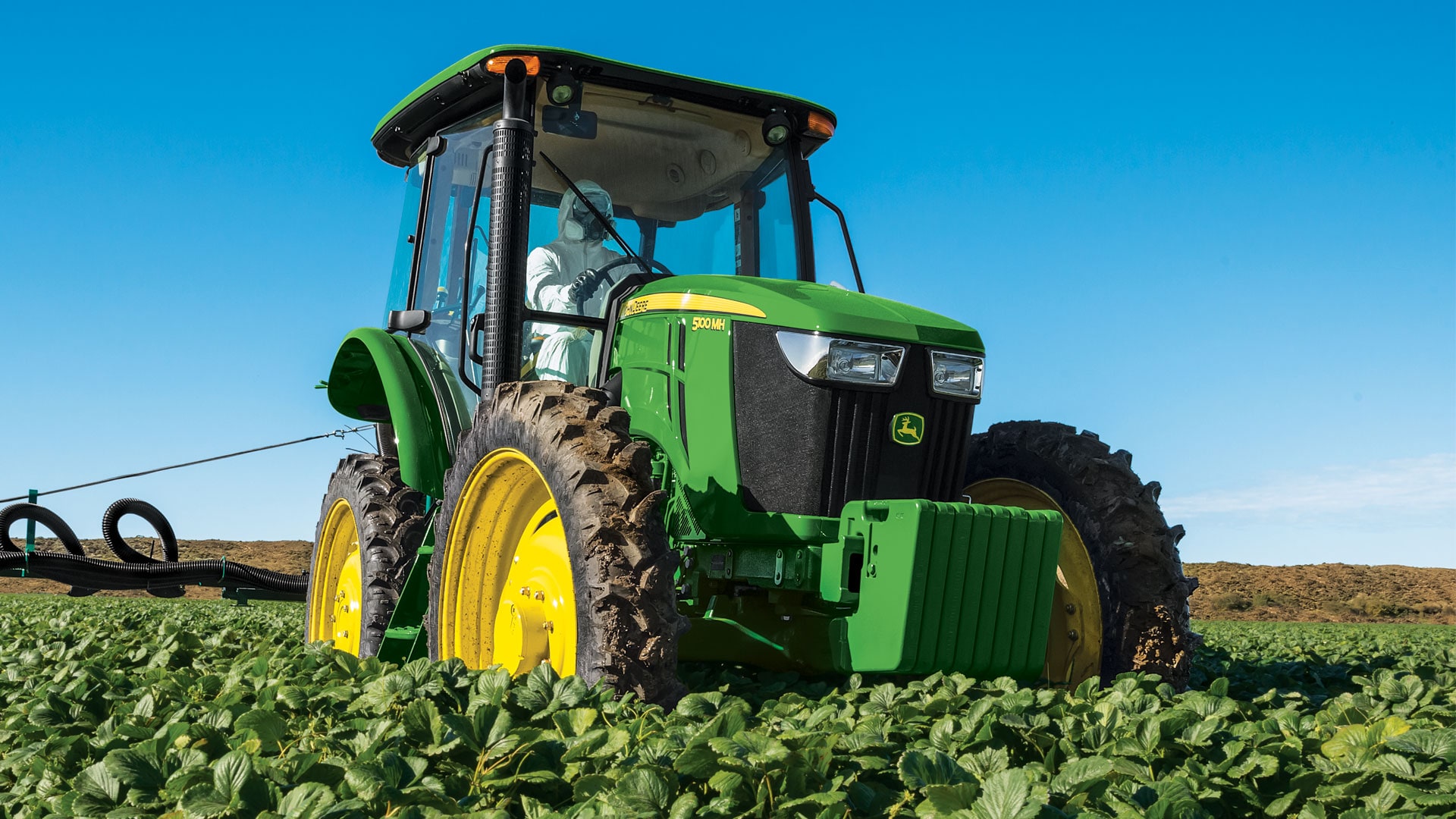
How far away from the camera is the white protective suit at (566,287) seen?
202 inches

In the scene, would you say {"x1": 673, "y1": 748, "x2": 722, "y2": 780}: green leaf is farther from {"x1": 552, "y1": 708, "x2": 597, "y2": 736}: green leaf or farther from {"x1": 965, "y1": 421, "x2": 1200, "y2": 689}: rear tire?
{"x1": 965, "y1": 421, "x2": 1200, "y2": 689}: rear tire

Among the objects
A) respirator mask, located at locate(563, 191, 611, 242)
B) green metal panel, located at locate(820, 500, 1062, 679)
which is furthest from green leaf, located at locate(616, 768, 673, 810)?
respirator mask, located at locate(563, 191, 611, 242)

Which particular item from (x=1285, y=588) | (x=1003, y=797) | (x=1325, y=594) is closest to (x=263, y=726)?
(x=1003, y=797)

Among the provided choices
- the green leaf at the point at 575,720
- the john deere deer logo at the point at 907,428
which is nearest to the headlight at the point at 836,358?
the john deere deer logo at the point at 907,428

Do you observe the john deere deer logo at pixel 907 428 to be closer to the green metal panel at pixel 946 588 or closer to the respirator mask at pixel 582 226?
the green metal panel at pixel 946 588

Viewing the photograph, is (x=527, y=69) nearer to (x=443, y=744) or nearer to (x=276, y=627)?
(x=443, y=744)

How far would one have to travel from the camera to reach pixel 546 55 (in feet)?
16.4

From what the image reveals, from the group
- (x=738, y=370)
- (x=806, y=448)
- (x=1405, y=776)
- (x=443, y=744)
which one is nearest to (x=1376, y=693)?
(x=1405, y=776)

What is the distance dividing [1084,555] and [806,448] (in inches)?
52.8

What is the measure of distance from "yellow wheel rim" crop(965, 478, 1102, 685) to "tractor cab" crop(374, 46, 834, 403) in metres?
1.64

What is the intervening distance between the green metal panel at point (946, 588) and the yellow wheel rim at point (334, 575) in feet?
10.1

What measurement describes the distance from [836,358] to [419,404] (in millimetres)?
2034

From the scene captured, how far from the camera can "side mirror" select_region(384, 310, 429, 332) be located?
18.6ft

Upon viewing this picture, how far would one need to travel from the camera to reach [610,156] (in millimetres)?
5648
